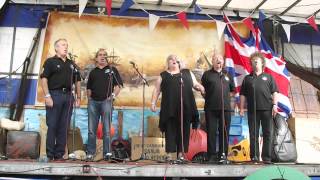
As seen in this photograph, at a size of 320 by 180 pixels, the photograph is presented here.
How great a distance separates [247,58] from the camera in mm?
8602

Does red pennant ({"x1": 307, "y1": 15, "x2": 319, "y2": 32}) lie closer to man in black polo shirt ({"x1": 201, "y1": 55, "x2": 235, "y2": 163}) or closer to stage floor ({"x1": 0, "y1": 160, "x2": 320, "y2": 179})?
man in black polo shirt ({"x1": 201, "y1": 55, "x2": 235, "y2": 163})

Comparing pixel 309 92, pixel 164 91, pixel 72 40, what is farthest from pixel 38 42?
pixel 309 92

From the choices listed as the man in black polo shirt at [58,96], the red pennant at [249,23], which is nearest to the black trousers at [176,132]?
the man in black polo shirt at [58,96]

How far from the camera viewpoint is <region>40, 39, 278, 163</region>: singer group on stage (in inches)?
227

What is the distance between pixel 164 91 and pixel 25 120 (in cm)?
316

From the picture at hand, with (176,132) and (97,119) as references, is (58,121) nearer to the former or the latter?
(97,119)

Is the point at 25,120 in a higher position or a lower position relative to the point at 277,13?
lower

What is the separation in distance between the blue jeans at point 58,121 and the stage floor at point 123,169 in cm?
56

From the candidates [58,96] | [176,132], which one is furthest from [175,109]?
[58,96]

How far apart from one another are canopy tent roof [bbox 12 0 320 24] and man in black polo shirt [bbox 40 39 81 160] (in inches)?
109

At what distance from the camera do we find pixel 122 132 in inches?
321

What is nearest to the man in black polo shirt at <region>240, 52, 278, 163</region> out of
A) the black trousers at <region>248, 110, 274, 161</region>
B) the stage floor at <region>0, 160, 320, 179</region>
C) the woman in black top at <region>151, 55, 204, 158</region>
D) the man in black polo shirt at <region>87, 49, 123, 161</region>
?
the black trousers at <region>248, 110, 274, 161</region>

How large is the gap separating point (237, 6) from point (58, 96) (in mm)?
4231

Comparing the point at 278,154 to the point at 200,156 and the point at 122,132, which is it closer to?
the point at 200,156
